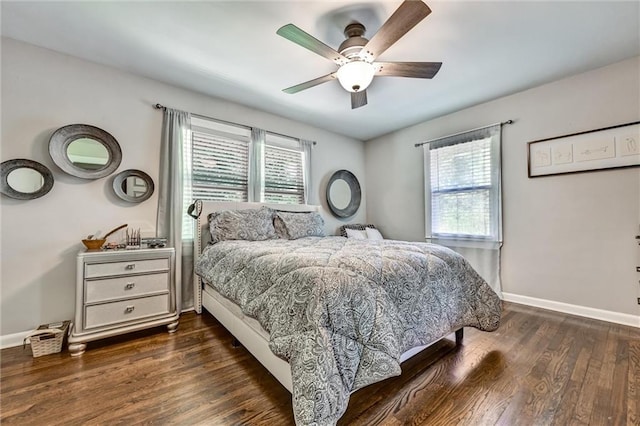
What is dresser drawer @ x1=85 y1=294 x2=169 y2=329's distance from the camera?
1990mm

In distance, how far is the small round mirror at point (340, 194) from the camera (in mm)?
4434

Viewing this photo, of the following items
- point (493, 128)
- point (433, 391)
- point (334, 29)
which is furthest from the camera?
point (493, 128)

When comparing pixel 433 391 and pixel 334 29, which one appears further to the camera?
pixel 334 29

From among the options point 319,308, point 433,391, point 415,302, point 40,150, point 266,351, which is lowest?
point 433,391

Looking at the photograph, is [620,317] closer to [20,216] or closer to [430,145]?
[430,145]

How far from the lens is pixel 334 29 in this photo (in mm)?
1995

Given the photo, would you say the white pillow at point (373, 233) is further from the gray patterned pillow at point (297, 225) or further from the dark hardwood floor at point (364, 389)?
the dark hardwood floor at point (364, 389)

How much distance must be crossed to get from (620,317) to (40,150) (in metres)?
5.54

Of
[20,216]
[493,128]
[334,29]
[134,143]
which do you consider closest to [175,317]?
[20,216]

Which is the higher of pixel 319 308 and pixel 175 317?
pixel 319 308

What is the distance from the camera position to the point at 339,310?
1198mm

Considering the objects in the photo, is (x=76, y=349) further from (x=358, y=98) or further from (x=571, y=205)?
(x=571, y=205)

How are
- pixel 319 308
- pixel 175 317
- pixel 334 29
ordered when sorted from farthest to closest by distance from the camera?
pixel 175 317 < pixel 334 29 < pixel 319 308

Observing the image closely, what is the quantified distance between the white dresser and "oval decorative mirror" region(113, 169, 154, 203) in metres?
0.69
